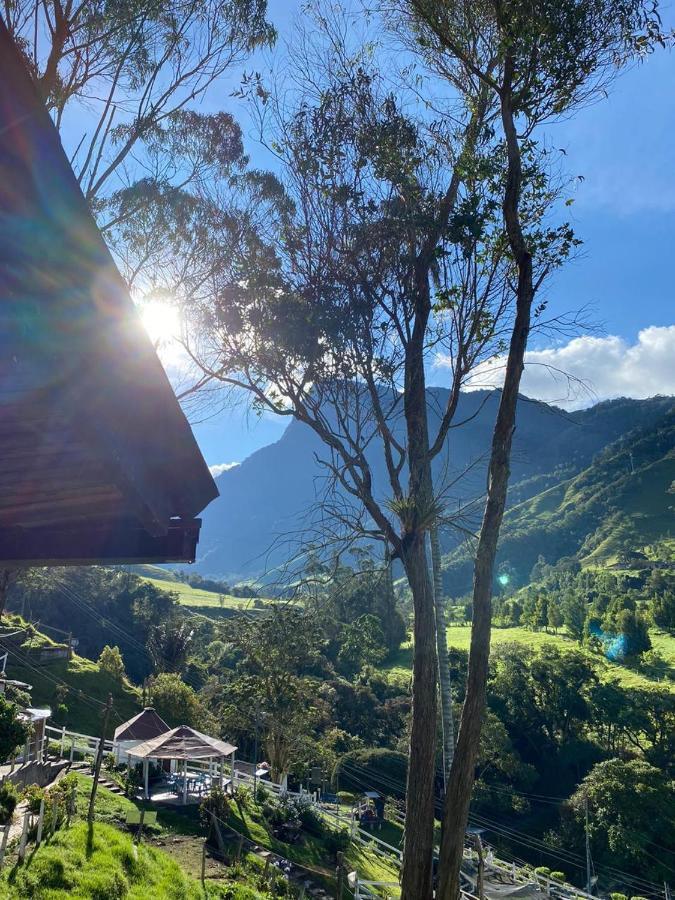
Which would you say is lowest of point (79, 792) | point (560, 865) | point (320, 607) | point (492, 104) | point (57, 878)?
point (560, 865)

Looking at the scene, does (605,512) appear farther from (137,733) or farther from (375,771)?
(137,733)

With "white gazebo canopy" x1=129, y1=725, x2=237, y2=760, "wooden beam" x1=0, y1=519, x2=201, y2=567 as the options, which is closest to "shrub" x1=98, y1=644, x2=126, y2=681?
"white gazebo canopy" x1=129, y1=725, x2=237, y2=760

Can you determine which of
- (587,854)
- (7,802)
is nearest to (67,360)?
(7,802)

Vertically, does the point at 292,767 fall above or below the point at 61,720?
below

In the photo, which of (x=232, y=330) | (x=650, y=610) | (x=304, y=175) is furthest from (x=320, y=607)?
(x=650, y=610)

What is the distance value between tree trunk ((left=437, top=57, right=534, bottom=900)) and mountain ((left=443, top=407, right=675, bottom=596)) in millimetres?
107270

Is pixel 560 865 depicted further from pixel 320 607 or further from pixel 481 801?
pixel 320 607

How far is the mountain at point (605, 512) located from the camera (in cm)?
11306

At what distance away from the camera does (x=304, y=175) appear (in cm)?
716

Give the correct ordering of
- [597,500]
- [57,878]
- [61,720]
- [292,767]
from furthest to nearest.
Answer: [597,500]
[292,767]
[61,720]
[57,878]

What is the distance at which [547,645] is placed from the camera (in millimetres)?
49688

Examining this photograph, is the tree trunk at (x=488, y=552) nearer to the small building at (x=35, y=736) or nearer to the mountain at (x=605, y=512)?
the small building at (x=35, y=736)

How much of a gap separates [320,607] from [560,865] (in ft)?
112

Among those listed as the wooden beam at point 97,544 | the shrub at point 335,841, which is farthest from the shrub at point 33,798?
the wooden beam at point 97,544
